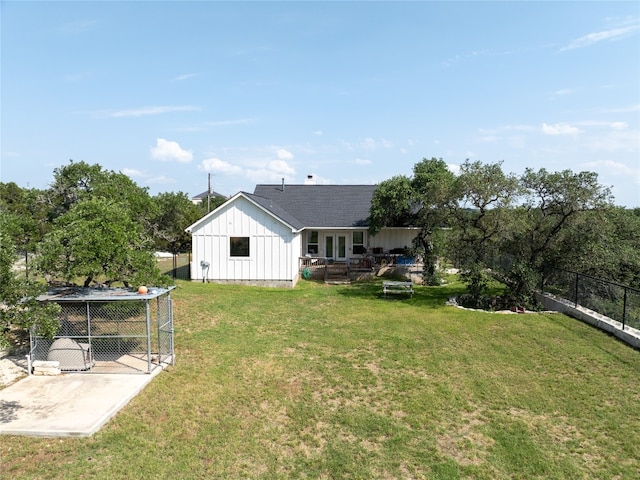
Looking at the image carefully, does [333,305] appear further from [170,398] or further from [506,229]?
[170,398]

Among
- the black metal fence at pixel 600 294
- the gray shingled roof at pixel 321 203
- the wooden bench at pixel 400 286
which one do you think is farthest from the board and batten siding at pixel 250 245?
the black metal fence at pixel 600 294

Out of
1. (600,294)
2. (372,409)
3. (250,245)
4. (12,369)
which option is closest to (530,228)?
(600,294)

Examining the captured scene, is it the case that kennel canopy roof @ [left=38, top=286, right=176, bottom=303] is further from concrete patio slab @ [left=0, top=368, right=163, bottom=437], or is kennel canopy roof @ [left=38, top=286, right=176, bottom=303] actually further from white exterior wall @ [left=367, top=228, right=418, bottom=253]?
white exterior wall @ [left=367, top=228, right=418, bottom=253]

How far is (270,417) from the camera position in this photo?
25.1ft

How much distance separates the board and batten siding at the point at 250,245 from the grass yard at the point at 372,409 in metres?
8.01

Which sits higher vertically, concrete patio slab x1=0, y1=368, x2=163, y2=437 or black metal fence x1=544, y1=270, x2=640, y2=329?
black metal fence x1=544, y1=270, x2=640, y2=329

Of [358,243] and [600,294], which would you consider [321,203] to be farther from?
[600,294]

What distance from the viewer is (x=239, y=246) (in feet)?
71.9

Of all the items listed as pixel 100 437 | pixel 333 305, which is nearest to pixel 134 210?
pixel 333 305

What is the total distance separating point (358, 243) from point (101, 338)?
18472 millimetres

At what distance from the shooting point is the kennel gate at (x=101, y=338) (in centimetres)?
958

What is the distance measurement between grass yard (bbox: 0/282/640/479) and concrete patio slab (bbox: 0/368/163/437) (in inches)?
9.7

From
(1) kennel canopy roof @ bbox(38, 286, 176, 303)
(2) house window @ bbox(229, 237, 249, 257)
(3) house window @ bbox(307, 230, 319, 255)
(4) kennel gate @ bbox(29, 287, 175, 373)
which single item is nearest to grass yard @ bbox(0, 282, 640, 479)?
(4) kennel gate @ bbox(29, 287, 175, 373)

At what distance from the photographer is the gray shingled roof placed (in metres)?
26.5
